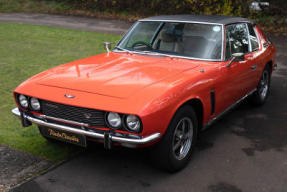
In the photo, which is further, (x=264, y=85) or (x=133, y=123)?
(x=264, y=85)

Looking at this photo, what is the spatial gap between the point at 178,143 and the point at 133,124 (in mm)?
828

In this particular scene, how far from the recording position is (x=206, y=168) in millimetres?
3738

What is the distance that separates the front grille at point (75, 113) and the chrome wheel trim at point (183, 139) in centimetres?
88

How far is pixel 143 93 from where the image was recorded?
3.14 meters

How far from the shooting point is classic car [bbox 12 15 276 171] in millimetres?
3084

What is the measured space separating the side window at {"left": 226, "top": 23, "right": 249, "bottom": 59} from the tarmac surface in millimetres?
1170

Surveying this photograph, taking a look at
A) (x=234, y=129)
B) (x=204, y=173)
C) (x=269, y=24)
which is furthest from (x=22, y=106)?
(x=269, y=24)

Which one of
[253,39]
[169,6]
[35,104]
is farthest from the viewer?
[169,6]

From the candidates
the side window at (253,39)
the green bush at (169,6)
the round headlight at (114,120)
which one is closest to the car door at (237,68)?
the side window at (253,39)

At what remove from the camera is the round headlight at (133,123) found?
3006 millimetres

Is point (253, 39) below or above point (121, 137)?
above

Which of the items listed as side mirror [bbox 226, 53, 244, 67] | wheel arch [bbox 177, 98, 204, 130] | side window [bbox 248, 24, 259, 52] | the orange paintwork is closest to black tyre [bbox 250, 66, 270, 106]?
side window [bbox 248, 24, 259, 52]

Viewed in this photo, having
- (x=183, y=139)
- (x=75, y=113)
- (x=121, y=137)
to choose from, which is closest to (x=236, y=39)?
(x=183, y=139)

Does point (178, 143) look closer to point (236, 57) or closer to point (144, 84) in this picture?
point (144, 84)
